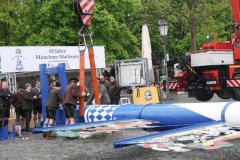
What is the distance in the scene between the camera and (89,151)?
28.1ft

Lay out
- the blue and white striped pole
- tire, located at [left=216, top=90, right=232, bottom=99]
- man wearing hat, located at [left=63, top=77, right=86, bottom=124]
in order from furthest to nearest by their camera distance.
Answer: tire, located at [left=216, top=90, right=232, bottom=99]
man wearing hat, located at [left=63, top=77, right=86, bottom=124]
the blue and white striped pole

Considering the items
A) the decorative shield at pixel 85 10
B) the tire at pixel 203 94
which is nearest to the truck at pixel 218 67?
the tire at pixel 203 94

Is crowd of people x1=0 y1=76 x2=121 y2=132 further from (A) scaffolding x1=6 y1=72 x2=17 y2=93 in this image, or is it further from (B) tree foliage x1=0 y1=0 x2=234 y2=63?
(B) tree foliage x1=0 y1=0 x2=234 y2=63

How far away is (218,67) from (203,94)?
1.57 m

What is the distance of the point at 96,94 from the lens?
10312 mm

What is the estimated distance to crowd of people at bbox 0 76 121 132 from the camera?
35.4ft

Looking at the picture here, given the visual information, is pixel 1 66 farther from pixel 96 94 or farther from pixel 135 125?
pixel 135 125

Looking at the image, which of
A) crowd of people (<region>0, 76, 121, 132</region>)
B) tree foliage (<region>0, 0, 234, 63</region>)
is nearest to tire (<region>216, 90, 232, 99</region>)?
crowd of people (<region>0, 76, 121, 132</region>)

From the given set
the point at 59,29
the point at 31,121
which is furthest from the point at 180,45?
the point at 31,121

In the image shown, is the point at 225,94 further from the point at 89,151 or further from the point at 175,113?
the point at 89,151

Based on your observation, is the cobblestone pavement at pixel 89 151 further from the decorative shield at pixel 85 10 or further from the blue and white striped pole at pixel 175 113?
the decorative shield at pixel 85 10

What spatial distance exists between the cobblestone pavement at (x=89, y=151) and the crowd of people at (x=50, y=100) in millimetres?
744

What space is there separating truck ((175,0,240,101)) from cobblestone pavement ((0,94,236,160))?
630 centimetres

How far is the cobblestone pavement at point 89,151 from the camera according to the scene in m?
7.58
